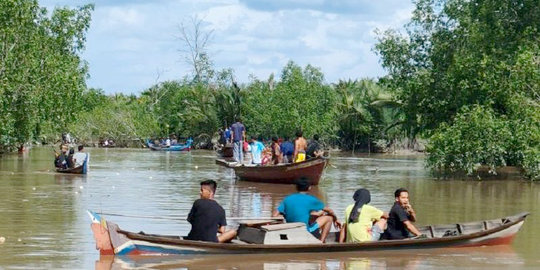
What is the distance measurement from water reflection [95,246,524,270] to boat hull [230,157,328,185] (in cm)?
1088

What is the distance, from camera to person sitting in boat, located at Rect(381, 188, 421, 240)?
44.1 feet

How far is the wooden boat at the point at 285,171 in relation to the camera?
2559cm

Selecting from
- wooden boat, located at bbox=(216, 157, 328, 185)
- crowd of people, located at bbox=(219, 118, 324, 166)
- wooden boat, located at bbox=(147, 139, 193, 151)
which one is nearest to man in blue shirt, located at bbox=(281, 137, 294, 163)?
crowd of people, located at bbox=(219, 118, 324, 166)

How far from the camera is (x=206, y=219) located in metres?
12.8

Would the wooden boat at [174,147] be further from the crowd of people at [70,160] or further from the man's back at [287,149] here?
the man's back at [287,149]

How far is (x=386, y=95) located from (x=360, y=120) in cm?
437

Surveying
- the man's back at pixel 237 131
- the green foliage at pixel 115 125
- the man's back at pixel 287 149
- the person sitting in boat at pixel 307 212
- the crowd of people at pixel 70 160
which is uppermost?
the green foliage at pixel 115 125

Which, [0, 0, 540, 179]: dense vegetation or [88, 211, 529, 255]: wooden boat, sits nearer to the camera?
[88, 211, 529, 255]: wooden boat

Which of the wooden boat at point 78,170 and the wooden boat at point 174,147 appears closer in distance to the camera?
the wooden boat at point 78,170

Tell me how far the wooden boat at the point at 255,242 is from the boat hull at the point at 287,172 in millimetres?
10870

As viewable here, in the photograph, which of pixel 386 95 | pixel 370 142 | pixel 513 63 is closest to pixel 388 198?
pixel 513 63

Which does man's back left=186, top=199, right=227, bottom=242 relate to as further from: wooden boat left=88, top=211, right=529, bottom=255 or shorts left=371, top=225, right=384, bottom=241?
shorts left=371, top=225, right=384, bottom=241

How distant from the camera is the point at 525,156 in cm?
2878

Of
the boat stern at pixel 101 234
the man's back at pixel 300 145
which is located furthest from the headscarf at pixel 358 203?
the man's back at pixel 300 145
